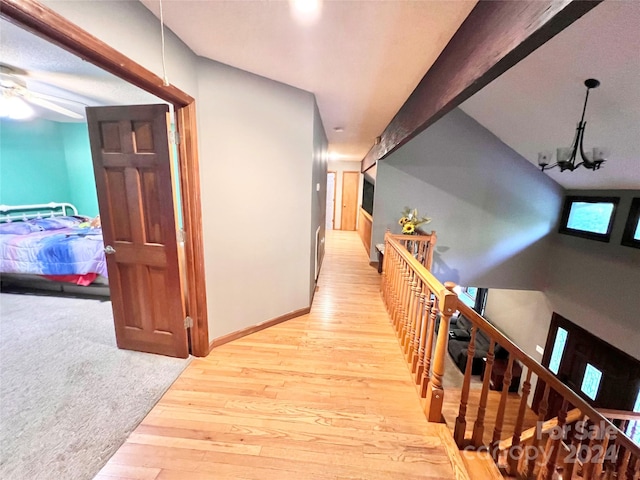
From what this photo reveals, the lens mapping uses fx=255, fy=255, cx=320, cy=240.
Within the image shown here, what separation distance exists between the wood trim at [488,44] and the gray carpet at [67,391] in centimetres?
273

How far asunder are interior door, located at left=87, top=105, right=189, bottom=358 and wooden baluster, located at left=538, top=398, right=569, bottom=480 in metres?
2.51

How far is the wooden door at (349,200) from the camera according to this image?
8648 millimetres

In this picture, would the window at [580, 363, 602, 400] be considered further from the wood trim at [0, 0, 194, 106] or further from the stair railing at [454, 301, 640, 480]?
the wood trim at [0, 0, 194, 106]

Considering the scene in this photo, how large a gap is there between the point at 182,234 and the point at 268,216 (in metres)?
0.78

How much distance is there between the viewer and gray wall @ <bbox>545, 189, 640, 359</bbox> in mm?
3473

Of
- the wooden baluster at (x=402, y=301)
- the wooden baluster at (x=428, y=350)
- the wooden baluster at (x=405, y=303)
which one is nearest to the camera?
the wooden baluster at (x=428, y=350)

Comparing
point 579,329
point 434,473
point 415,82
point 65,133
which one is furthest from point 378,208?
point 65,133

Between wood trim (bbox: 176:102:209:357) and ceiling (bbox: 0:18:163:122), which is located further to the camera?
wood trim (bbox: 176:102:209:357)

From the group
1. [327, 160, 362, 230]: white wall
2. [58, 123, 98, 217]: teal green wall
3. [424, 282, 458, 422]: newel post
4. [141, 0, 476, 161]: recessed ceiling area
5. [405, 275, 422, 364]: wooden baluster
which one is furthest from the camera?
[327, 160, 362, 230]: white wall

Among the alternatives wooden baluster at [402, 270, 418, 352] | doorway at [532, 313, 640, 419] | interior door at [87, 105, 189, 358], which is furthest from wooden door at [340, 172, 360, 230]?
interior door at [87, 105, 189, 358]

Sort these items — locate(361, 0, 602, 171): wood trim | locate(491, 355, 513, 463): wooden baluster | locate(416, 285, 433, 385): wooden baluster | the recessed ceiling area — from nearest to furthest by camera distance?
locate(361, 0, 602, 171): wood trim
the recessed ceiling area
locate(491, 355, 513, 463): wooden baluster
locate(416, 285, 433, 385): wooden baluster

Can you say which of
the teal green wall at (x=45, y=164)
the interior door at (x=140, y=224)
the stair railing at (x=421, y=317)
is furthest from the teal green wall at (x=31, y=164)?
the stair railing at (x=421, y=317)

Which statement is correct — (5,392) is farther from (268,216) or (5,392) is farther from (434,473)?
(434,473)

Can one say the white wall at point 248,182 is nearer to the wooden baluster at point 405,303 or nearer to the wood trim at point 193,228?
the wood trim at point 193,228
